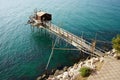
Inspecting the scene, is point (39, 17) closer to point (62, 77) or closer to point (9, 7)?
point (62, 77)

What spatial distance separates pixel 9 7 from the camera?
294ft

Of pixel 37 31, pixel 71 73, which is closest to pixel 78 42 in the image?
pixel 71 73

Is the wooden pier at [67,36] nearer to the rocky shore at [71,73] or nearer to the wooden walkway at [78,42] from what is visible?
the wooden walkway at [78,42]

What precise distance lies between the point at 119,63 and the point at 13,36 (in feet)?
112

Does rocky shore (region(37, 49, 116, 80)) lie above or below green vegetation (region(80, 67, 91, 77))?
below

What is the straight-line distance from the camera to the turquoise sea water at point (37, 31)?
1655 inches

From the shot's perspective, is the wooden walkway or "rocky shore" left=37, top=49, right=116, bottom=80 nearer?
"rocky shore" left=37, top=49, right=116, bottom=80

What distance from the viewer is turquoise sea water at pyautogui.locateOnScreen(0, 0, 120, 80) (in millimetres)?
42031

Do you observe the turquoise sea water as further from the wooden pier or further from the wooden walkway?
the wooden pier

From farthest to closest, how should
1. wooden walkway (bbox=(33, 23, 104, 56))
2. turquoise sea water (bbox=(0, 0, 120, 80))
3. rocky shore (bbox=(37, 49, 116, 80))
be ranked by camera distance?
turquoise sea water (bbox=(0, 0, 120, 80))
wooden walkway (bbox=(33, 23, 104, 56))
rocky shore (bbox=(37, 49, 116, 80))

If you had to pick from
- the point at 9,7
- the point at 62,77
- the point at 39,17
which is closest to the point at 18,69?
the point at 62,77

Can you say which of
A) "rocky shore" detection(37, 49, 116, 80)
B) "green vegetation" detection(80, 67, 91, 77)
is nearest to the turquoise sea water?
"rocky shore" detection(37, 49, 116, 80)

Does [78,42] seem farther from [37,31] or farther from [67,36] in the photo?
[37,31]

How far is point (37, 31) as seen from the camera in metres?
62.4
